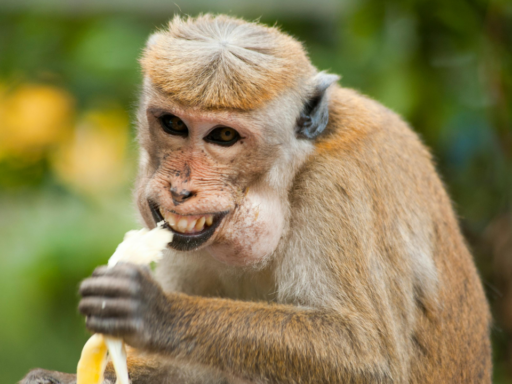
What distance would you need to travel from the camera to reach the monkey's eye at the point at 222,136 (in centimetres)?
441

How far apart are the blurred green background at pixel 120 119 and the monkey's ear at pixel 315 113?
3115 mm

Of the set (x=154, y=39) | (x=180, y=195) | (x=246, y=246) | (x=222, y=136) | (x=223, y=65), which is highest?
(x=154, y=39)

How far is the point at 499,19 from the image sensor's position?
825 cm

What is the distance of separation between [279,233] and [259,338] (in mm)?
753

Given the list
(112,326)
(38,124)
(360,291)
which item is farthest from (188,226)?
(38,124)

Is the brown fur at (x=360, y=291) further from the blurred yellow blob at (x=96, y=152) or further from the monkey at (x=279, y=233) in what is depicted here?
the blurred yellow blob at (x=96, y=152)

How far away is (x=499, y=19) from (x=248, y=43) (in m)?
4.89

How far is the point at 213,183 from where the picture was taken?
433 centimetres

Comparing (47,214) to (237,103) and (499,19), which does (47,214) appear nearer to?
(237,103)

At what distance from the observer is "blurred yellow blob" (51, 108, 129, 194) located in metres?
9.57

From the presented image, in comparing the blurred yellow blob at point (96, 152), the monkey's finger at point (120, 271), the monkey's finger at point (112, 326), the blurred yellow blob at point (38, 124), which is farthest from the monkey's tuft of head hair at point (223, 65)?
the blurred yellow blob at point (38, 124)

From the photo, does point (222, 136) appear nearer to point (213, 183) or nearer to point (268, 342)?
point (213, 183)

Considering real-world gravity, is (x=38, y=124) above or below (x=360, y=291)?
above

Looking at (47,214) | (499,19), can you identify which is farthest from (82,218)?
(499,19)
